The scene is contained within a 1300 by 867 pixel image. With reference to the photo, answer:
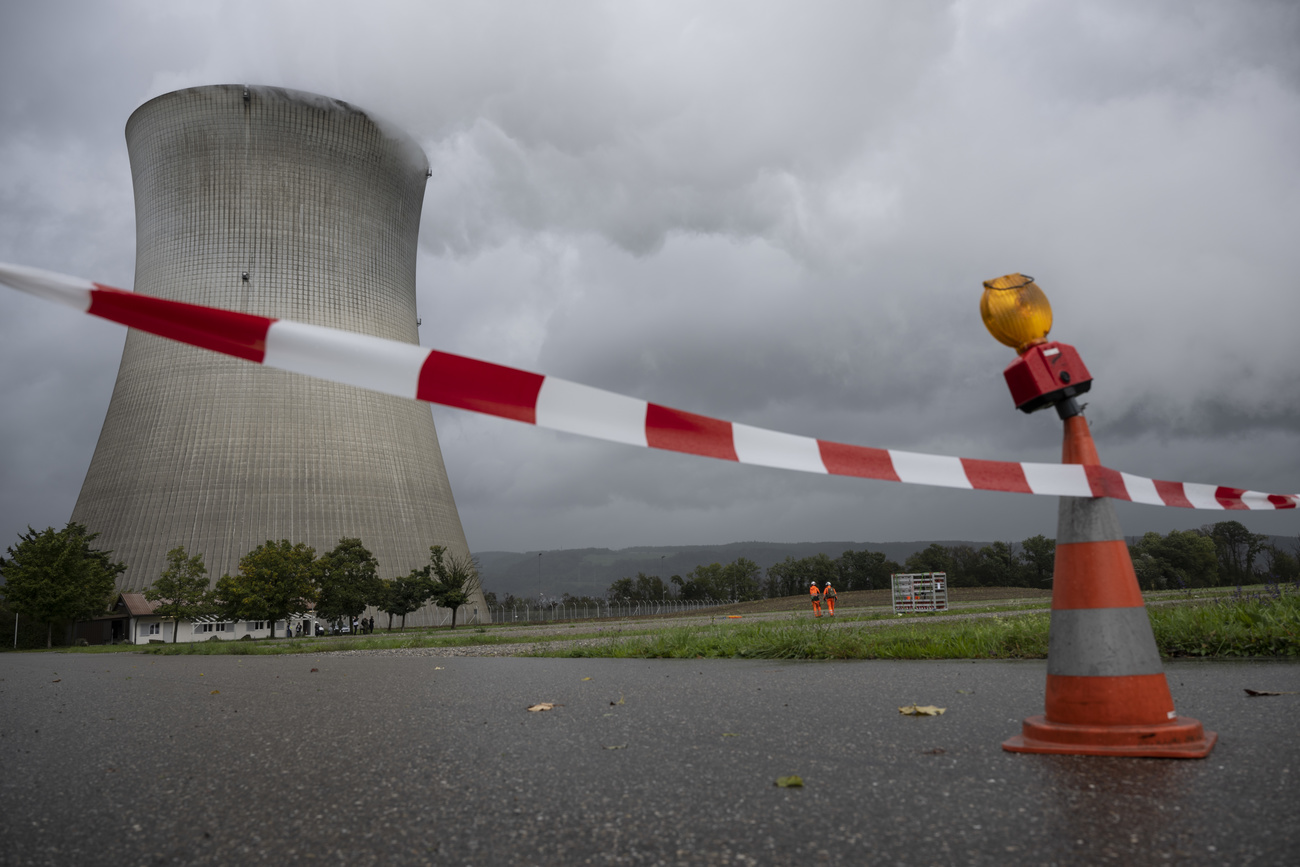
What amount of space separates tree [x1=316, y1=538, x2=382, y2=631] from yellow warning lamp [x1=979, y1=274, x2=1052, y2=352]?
1069 inches

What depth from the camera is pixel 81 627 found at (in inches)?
1513

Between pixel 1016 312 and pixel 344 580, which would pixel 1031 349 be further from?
pixel 344 580

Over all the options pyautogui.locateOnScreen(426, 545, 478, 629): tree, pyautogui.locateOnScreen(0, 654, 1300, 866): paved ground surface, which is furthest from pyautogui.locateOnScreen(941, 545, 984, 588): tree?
pyautogui.locateOnScreen(0, 654, 1300, 866): paved ground surface

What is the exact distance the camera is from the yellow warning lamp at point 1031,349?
→ 1806 mm

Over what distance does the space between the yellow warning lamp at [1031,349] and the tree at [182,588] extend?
2861cm

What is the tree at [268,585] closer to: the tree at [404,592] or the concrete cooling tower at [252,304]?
the concrete cooling tower at [252,304]

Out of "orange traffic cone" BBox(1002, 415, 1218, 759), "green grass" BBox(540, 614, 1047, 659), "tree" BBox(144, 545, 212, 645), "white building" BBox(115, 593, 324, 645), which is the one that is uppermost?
"orange traffic cone" BBox(1002, 415, 1218, 759)

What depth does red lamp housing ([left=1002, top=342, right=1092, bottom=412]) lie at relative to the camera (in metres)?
1.80

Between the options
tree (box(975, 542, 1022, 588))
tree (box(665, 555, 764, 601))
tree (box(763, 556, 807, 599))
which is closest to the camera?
tree (box(975, 542, 1022, 588))

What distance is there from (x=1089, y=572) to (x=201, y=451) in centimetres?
2840

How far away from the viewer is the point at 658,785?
1588 millimetres

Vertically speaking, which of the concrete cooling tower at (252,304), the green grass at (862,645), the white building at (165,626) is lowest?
the white building at (165,626)

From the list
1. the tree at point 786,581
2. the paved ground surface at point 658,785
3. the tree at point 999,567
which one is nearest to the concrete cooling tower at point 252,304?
the paved ground surface at point 658,785

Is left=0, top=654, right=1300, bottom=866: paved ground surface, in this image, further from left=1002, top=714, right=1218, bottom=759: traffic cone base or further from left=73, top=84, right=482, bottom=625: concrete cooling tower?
left=73, top=84, right=482, bottom=625: concrete cooling tower
